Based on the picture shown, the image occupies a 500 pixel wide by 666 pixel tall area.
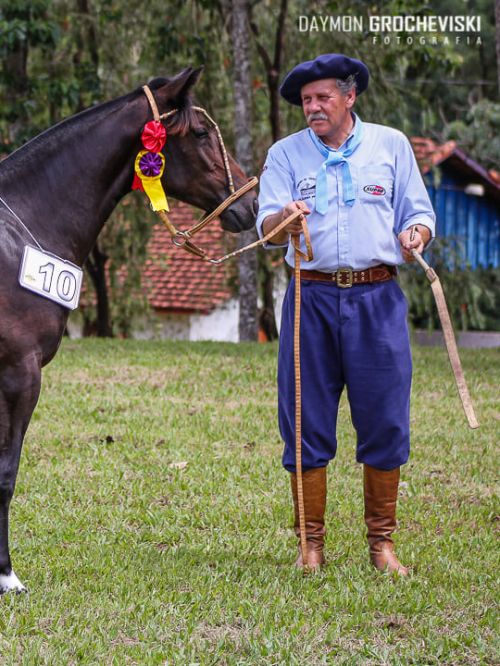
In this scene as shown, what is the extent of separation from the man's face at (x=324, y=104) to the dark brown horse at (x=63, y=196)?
0.42 m

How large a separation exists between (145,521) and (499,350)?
7862mm

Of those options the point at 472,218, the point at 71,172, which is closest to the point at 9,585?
the point at 71,172

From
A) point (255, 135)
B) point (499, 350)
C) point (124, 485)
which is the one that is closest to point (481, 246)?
point (255, 135)

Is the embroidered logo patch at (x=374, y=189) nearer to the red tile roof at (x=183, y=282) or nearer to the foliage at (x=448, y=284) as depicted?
the foliage at (x=448, y=284)

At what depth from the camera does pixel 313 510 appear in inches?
182

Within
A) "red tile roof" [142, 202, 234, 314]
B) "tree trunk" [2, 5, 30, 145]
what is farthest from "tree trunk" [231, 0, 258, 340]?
"red tile roof" [142, 202, 234, 314]

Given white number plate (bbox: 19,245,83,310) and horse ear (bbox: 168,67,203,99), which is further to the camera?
horse ear (bbox: 168,67,203,99)

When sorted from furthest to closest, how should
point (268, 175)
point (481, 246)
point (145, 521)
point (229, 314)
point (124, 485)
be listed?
point (229, 314)
point (481, 246)
point (124, 485)
point (145, 521)
point (268, 175)

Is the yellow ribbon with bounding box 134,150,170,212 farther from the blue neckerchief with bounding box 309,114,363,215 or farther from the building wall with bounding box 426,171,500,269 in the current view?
the building wall with bounding box 426,171,500,269

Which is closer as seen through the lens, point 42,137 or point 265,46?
point 42,137

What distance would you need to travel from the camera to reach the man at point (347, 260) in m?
4.29

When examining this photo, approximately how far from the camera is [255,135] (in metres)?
15.7

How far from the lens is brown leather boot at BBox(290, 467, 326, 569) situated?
15.0ft

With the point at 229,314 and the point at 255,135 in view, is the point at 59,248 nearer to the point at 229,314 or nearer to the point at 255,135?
the point at 255,135
